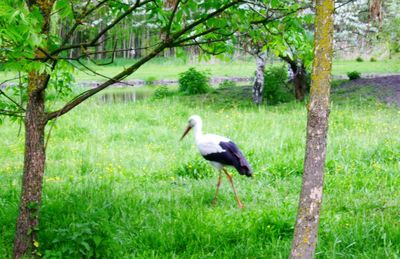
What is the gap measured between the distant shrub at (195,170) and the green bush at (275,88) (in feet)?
30.8

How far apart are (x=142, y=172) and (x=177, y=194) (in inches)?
60.1

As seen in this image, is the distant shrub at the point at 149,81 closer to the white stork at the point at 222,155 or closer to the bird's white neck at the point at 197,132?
the bird's white neck at the point at 197,132

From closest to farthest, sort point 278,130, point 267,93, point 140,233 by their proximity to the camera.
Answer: point 140,233
point 278,130
point 267,93

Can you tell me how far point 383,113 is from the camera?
13406 mm

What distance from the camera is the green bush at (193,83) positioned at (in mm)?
21302

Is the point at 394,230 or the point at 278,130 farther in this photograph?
the point at 278,130

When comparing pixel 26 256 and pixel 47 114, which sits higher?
pixel 47 114

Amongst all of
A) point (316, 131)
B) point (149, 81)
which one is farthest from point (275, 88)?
point (149, 81)

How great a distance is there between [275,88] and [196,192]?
11044 mm

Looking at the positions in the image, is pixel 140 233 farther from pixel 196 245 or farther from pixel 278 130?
pixel 278 130

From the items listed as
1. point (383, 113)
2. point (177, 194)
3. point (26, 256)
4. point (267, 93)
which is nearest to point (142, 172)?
point (177, 194)

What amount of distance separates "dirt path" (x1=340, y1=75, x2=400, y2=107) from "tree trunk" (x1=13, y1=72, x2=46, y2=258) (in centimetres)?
1192

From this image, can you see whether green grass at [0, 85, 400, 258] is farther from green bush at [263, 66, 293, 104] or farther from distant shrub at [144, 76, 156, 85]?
distant shrub at [144, 76, 156, 85]

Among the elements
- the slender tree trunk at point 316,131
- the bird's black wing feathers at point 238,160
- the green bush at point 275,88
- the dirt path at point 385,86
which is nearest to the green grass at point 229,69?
the dirt path at point 385,86
